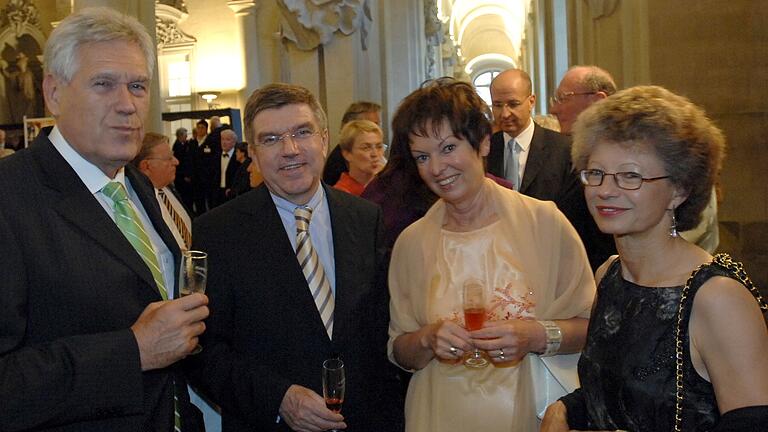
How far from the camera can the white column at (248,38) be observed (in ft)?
63.4

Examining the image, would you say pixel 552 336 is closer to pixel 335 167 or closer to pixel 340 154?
pixel 335 167

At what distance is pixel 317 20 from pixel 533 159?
5.58 metres

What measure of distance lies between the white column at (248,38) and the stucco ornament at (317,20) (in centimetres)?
920

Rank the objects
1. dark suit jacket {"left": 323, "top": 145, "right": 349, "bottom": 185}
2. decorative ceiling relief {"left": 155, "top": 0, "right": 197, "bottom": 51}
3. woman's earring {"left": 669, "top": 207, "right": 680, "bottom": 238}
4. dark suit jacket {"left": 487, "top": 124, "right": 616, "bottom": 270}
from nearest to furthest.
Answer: woman's earring {"left": 669, "top": 207, "right": 680, "bottom": 238} < dark suit jacket {"left": 487, "top": 124, "right": 616, "bottom": 270} < dark suit jacket {"left": 323, "top": 145, "right": 349, "bottom": 185} < decorative ceiling relief {"left": 155, "top": 0, "right": 197, "bottom": 51}

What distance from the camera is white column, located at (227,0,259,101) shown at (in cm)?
1931

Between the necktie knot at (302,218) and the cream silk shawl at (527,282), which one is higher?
the necktie knot at (302,218)

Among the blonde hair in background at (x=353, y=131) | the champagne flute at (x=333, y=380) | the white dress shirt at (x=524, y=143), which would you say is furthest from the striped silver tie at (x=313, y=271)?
the blonde hair in background at (x=353, y=131)

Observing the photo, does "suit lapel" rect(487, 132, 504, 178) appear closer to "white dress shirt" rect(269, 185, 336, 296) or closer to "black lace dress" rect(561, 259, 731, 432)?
"white dress shirt" rect(269, 185, 336, 296)

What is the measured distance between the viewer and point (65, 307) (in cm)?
218

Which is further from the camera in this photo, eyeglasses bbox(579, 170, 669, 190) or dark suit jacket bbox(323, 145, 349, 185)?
Result: dark suit jacket bbox(323, 145, 349, 185)

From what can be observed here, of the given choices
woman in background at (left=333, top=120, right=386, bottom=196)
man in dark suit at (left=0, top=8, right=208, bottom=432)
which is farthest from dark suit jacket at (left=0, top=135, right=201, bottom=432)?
woman in background at (left=333, top=120, right=386, bottom=196)

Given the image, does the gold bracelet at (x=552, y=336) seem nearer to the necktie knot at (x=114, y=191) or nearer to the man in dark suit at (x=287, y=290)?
the man in dark suit at (x=287, y=290)

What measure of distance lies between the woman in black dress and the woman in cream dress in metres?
0.44

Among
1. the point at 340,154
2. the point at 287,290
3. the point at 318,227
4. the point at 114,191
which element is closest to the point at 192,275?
the point at 114,191
